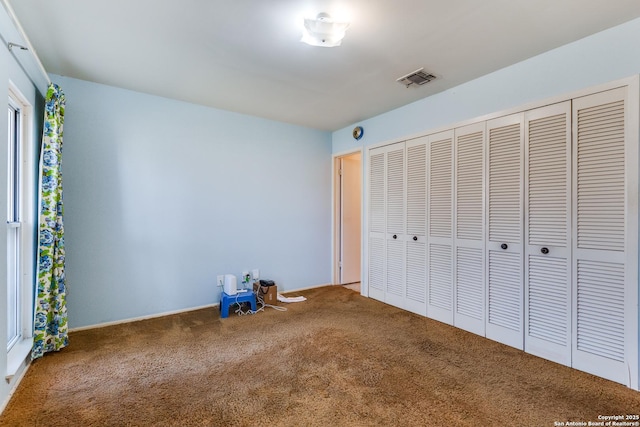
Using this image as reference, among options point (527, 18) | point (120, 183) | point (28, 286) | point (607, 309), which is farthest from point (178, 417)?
point (527, 18)

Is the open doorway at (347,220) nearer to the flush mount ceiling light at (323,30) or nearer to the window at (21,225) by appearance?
the flush mount ceiling light at (323,30)

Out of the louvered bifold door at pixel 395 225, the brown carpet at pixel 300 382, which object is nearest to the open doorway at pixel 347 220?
the louvered bifold door at pixel 395 225

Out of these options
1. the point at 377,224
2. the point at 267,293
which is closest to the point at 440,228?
the point at 377,224

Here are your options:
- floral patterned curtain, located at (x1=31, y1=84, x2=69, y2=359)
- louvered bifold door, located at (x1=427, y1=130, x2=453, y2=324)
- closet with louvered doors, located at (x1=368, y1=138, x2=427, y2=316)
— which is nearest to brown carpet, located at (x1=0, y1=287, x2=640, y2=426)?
floral patterned curtain, located at (x1=31, y1=84, x2=69, y2=359)

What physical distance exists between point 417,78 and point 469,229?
150cm

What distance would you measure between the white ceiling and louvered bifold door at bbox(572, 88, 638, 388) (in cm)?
65

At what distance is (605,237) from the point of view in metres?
2.02

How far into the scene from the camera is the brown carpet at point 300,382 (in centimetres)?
163

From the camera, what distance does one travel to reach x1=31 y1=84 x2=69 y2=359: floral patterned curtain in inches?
86.1

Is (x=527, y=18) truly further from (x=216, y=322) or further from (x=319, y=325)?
(x=216, y=322)

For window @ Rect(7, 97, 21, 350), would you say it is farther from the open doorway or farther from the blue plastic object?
the open doorway

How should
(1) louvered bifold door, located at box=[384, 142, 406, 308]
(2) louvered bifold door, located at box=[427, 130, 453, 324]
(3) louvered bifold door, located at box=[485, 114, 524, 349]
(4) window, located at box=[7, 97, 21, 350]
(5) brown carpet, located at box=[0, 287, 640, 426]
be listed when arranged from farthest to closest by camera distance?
(1) louvered bifold door, located at box=[384, 142, 406, 308]
(2) louvered bifold door, located at box=[427, 130, 453, 324]
(3) louvered bifold door, located at box=[485, 114, 524, 349]
(4) window, located at box=[7, 97, 21, 350]
(5) brown carpet, located at box=[0, 287, 640, 426]

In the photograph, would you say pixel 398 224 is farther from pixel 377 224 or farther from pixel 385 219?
pixel 377 224

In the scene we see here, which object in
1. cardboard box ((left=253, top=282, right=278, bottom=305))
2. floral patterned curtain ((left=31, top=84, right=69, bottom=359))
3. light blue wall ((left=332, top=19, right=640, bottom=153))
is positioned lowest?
cardboard box ((left=253, top=282, right=278, bottom=305))
